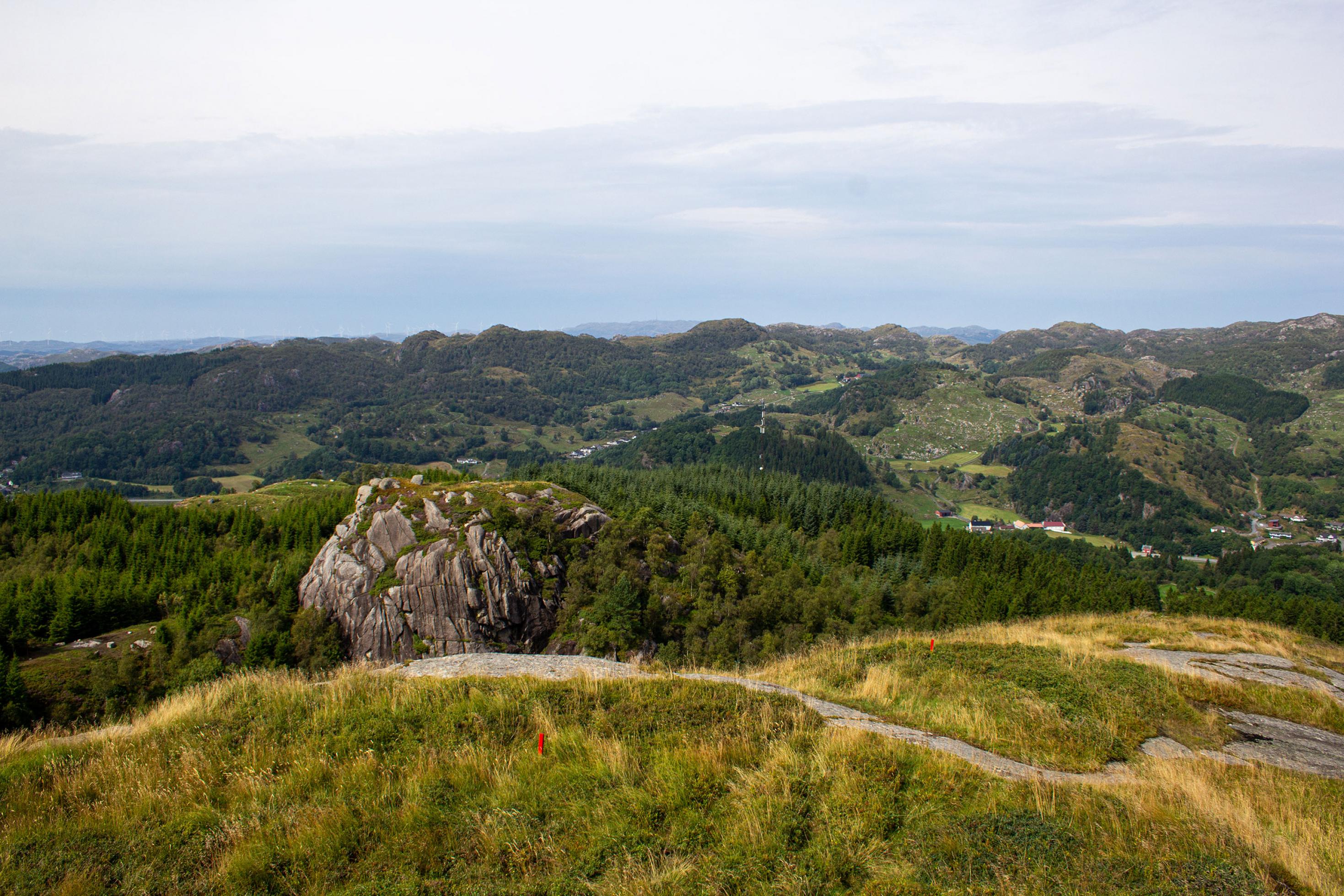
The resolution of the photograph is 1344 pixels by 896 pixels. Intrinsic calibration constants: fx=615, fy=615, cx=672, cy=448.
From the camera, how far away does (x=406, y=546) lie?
207 feet

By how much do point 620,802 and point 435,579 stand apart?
56.6 meters

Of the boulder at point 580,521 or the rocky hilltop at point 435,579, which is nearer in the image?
the rocky hilltop at point 435,579

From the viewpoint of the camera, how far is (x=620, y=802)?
9141 mm

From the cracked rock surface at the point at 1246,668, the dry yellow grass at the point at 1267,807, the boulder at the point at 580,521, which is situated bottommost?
the boulder at the point at 580,521

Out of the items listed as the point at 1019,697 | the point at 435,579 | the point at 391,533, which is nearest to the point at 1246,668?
the point at 1019,697

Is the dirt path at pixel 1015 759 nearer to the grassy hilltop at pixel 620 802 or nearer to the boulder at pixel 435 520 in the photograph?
the grassy hilltop at pixel 620 802

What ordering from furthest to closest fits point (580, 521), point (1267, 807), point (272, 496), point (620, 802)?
point (272, 496) < point (580, 521) < point (1267, 807) < point (620, 802)

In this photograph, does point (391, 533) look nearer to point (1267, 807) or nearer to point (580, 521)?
point (580, 521)

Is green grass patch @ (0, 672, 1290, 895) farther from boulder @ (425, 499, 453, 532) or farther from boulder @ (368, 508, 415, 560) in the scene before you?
boulder @ (368, 508, 415, 560)

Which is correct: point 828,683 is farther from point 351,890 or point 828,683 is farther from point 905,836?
point 351,890

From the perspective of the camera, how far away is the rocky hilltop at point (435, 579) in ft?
197

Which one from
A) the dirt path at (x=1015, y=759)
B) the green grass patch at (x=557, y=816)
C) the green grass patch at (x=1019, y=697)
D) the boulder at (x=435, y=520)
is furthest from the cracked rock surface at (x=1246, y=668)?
the boulder at (x=435, y=520)

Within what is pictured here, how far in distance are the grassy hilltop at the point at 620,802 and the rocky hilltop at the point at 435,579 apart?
47644 mm

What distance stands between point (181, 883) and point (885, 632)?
88.8 ft
